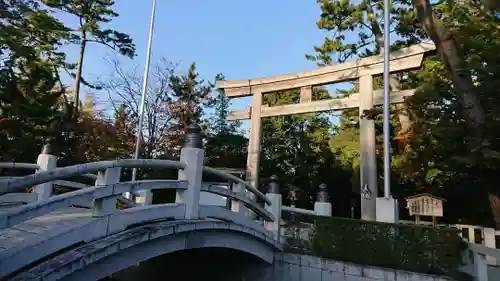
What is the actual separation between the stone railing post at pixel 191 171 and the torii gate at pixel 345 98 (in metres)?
5.33

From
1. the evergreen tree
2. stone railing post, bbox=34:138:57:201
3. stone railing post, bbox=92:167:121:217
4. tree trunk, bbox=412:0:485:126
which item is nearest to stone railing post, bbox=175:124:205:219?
stone railing post, bbox=92:167:121:217

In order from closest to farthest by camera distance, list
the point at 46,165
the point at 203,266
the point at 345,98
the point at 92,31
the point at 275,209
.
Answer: the point at 46,165, the point at 275,209, the point at 203,266, the point at 345,98, the point at 92,31

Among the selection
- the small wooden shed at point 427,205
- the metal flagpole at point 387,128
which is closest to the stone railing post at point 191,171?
the metal flagpole at point 387,128

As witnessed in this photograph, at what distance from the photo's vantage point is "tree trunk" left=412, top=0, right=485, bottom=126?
8648 millimetres

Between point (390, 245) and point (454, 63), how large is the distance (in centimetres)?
521

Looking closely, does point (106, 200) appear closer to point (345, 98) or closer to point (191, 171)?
point (191, 171)

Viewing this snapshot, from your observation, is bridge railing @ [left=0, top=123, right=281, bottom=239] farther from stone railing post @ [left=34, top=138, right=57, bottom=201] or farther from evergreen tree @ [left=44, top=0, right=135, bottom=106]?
evergreen tree @ [left=44, top=0, right=135, bottom=106]

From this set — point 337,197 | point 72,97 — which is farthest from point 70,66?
point 337,197

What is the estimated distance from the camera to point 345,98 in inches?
430

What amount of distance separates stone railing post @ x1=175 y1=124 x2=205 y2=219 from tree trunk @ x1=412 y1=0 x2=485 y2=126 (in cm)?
644

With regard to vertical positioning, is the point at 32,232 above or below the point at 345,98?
below

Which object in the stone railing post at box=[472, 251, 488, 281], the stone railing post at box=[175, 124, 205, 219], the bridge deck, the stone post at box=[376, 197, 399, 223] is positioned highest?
the stone railing post at box=[175, 124, 205, 219]

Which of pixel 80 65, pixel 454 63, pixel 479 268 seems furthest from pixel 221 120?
pixel 479 268

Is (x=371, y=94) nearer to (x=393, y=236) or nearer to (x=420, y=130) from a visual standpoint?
(x=420, y=130)
